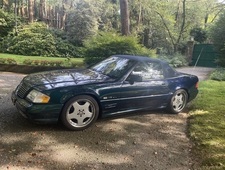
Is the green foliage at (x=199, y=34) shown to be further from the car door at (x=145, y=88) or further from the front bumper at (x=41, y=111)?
the front bumper at (x=41, y=111)

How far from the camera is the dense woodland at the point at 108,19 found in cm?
Answer: 1759

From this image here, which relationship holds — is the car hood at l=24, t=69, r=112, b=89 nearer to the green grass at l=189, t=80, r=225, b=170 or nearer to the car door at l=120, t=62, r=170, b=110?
the car door at l=120, t=62, r=170, b=110

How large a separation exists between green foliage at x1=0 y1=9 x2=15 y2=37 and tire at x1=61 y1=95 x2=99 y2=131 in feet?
46.4

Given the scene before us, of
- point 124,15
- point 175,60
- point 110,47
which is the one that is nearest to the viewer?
point 110,47

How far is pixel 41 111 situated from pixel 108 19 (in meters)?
17.2

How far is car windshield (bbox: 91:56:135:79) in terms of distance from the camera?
16.0 feet

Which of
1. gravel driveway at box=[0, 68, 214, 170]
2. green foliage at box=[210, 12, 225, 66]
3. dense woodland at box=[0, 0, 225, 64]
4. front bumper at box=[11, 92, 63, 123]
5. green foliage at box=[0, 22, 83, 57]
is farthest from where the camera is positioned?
dense woodland at box=[0, 0, 225, 64]

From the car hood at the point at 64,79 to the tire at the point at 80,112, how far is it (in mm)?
318

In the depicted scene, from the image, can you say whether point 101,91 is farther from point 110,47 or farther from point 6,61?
point 6,61

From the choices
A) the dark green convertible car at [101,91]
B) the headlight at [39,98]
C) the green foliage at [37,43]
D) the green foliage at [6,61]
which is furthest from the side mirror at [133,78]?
the green foliage at [37,43]

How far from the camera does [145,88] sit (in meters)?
4.93

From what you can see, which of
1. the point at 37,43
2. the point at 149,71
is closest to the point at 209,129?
the point at 149,71

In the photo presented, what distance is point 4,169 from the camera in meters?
2.91

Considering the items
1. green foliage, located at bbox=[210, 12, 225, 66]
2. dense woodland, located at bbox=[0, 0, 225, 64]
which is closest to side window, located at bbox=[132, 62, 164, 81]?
dense woodland, located at bbox=[0, 0, 225, 64]
